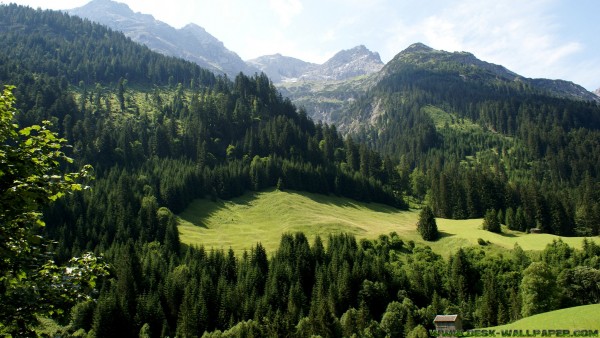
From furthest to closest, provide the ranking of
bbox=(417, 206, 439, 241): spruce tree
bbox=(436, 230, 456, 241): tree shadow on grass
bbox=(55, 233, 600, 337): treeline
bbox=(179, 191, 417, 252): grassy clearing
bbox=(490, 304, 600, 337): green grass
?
1. bbox=(179, 191, 417, 252): grassy clearing
2. bbox=(436, 230, 456, 241): tree shadow on grass
3. bbox=(417, 206, 439, 241): spruce tree
4. bbox=(55, 233, 600, 337): treeline
5. bbox=(490, 304, 600, 337): green grass

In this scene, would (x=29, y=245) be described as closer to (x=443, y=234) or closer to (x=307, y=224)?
(x=443, y=234)

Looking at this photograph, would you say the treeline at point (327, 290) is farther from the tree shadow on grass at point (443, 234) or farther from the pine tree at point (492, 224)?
the pine tree at point (492, 224)

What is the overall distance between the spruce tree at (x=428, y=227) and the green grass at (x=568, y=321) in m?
89.6

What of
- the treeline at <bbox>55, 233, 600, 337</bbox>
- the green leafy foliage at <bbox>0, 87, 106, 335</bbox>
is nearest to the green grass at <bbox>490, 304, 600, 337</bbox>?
the green leafy foliage at <bbox>0, 87, 106, 335</bbox>

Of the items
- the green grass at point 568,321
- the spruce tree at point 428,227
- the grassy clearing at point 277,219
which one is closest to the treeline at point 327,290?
the spruce tree at point 428,227

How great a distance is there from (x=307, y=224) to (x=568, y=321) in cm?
11068

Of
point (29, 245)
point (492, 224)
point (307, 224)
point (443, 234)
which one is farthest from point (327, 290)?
point (29, 245)

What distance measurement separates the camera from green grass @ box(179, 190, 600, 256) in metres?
129

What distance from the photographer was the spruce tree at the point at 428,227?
433 feet

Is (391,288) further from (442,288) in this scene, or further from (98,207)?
(98,207)

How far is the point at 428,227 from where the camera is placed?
133m

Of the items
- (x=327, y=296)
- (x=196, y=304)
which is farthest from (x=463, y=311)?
(x=196, y=304)

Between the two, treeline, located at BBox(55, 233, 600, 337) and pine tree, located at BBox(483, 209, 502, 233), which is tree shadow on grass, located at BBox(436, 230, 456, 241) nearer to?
treeline, located at BBox(55, 233, 600, 337)

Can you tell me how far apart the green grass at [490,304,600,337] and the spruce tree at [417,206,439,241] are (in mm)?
89587
